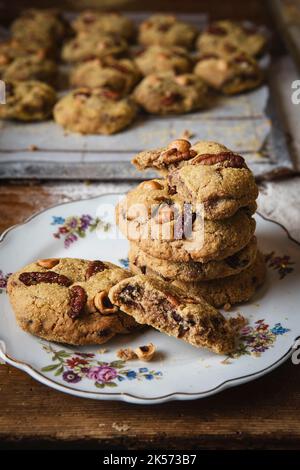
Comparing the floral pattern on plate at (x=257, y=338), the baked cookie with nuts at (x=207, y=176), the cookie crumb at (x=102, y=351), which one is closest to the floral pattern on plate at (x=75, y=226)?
the baked cookie with nuts at (x=207, y=176)

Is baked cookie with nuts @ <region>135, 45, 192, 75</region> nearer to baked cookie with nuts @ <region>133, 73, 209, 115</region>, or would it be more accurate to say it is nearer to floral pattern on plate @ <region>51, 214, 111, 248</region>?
baked cookie with nuts @ <region>133, 73, 209, 115</region>

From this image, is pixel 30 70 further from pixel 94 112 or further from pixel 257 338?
pixel 257 338

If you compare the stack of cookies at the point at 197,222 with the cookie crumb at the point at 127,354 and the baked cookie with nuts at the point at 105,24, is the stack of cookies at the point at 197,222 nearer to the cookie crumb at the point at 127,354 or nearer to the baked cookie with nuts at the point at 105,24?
the cookie crumb at the point at 127,354

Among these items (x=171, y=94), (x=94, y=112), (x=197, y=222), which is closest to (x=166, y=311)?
(x=197, y=222)

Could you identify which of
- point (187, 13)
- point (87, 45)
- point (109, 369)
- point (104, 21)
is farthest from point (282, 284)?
point (187, 13)

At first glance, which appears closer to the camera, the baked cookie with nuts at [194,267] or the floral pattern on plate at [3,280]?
the baked cookie with nuts at [194,267]

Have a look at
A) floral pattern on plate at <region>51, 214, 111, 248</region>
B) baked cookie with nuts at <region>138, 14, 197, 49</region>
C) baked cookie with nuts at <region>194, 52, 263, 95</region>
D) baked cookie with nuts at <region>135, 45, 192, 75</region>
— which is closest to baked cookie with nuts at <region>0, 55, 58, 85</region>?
baked cookie with nuts at <region>135, 45, 192, 75</region>
